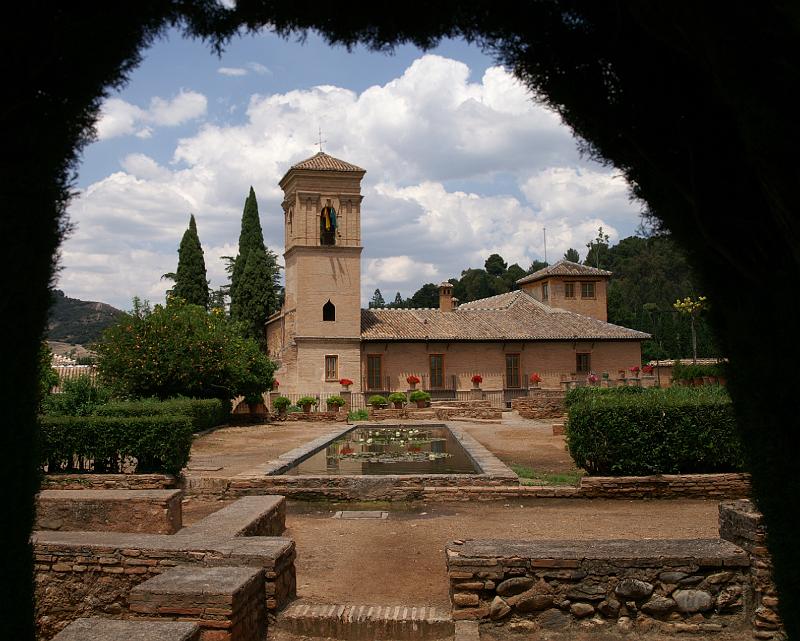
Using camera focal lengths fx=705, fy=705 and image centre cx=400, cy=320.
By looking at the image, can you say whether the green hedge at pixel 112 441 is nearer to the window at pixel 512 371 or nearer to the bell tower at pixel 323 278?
the bell tower at pixel 323 278

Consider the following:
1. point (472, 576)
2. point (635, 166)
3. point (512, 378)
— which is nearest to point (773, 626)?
point (472, 576)

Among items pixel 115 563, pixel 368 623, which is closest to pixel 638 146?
pixel 368 623

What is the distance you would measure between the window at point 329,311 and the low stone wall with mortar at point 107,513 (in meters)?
24.8

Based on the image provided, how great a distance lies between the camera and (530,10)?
10.8 ft

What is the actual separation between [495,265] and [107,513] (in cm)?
8229

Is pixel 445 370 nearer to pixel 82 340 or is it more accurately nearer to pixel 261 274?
pixel 261 274

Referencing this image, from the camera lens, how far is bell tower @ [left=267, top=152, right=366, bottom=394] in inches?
1255

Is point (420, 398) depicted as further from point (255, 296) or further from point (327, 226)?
point (255, 296)

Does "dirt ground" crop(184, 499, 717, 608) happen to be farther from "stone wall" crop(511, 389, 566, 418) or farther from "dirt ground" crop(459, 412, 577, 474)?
"stone wall" crop(511, 389, 566, 418)

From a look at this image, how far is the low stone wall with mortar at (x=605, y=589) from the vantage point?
5.09m

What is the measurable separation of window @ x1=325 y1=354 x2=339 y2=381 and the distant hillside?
7895 cm

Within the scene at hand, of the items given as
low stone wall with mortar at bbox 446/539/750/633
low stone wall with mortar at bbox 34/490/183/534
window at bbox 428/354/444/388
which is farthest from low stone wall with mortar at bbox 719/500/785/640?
window at bbox 428/354/444/388

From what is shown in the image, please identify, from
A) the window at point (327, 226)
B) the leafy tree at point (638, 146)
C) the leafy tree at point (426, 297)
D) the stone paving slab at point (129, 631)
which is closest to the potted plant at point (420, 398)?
the window at point (327, 226)

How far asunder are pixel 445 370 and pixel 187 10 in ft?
98.9
